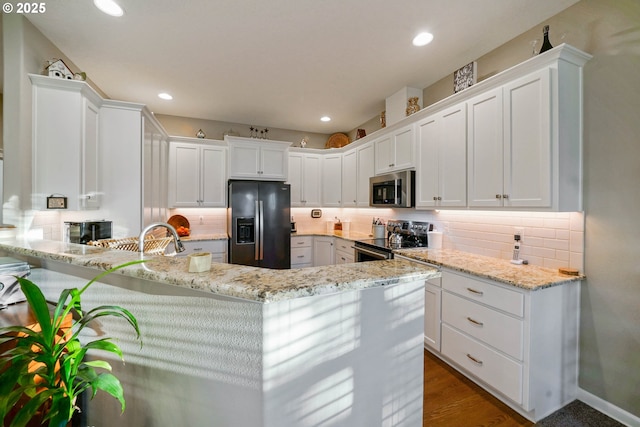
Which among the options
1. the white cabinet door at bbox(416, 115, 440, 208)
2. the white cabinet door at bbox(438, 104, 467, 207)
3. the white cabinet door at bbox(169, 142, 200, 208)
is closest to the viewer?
the white cabinet door at bbox(438, 104, 467, 207)

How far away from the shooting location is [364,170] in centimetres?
402

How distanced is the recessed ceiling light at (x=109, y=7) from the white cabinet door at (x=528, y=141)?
297 cm

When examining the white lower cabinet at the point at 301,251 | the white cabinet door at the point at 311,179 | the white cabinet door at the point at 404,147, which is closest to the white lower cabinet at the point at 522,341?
the white cabinet door at the point at 404,147

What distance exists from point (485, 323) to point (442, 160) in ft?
4.99

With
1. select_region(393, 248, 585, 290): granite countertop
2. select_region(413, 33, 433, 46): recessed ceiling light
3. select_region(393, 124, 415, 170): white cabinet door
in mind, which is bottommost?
select_region(393, 248, 585, 290): granite countertop

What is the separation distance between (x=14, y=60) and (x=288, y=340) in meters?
2.79

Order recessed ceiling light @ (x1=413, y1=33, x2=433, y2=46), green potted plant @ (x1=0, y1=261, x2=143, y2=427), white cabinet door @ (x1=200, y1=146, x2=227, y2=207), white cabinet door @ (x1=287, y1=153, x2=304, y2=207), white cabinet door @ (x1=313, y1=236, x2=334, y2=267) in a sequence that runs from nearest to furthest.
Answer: green potted plant @ (x1=0, y1=261, x2=143, y2=427) < recessed ceiling light @ (x1=413, y1=33, x2=433, y2=46) < white cabinet door @ (x1=200, y1=146, x2=227, y2=207) < white cabinet door @ (x1=313, y1=236, x2=334, y2=267) < white cabinet door @ (x1=287, y1=153, x2=304, y2=207)

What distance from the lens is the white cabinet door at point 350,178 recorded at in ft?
14.0

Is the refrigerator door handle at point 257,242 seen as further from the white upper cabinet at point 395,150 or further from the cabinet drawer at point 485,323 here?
the cabinet drawer at point 485,323

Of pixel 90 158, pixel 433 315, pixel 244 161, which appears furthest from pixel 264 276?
pixel 244 161

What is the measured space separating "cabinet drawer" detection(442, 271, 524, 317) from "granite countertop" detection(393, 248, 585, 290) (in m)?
0.07

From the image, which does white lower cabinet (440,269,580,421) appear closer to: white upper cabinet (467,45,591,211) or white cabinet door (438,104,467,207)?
white upper cabinet (467,45,591,211)

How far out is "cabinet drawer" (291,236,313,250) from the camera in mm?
4496

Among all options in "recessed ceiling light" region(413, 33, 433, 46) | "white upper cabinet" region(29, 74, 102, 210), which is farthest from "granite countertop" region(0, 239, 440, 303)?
"recessed ceiling light" region(413, 33, 433, 46)
